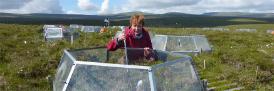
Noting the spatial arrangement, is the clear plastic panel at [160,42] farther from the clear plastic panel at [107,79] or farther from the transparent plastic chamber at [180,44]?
the clear plastic panel at [107,79]

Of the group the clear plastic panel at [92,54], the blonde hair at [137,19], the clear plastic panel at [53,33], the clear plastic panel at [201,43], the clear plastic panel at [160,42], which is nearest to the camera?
the clear plastic panel at [92,54]

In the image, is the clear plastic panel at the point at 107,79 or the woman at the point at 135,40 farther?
the woman at the point at 135,40

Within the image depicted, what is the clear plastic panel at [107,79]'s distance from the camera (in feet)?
19.6

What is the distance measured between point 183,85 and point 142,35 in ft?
5.90

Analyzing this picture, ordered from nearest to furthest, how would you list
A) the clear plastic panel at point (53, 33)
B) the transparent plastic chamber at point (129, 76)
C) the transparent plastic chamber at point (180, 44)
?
the transparent plastic chamber at point (129, 76), the transparent plastic chamber at point (180, 44), the clear plastic panel at point (53, 33)

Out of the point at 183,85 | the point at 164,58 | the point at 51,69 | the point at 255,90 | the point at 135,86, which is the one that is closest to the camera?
the point at 135,86

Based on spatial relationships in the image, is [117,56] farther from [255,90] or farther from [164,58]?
[255,90]

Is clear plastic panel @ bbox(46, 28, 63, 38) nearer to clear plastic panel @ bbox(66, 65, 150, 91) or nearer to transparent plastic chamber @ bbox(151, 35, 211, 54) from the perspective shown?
transparent plastic chamber @ bbox(151, 35, 211, 54)

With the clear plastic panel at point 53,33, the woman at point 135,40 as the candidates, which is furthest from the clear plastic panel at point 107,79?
the clear plastic panel at point 53,33

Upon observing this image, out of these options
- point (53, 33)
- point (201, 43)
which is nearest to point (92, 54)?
point (201, 43)

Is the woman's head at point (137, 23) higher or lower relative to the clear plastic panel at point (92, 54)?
higher

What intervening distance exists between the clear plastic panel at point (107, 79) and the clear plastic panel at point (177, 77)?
20cm

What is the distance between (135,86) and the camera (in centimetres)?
604

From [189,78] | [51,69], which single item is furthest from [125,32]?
[51,69]
